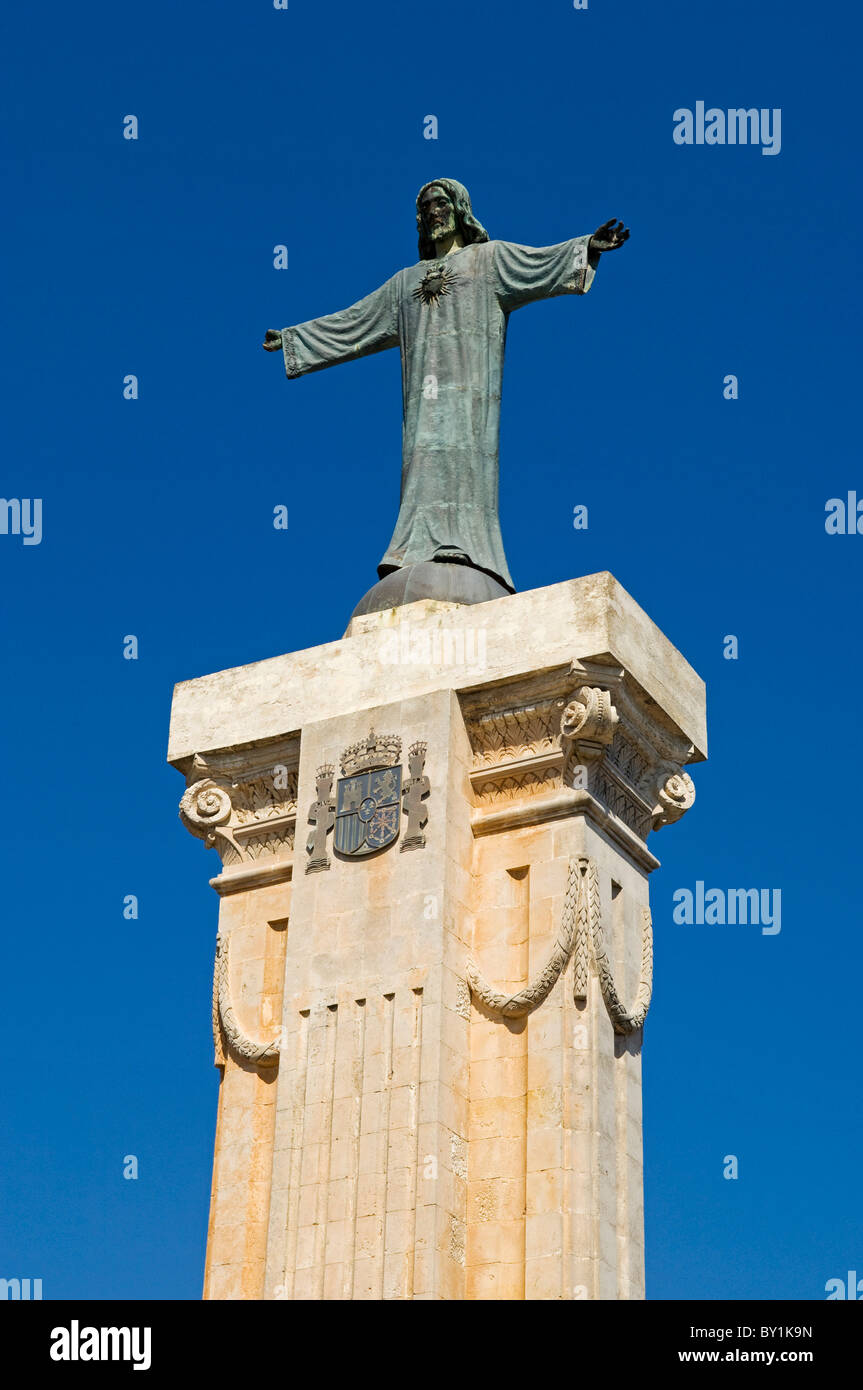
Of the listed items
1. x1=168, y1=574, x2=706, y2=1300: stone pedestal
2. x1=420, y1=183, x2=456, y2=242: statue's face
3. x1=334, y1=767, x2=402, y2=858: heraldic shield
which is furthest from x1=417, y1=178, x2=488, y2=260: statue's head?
x1=334, y1=767, x2=402, y2=858: heraldic shield

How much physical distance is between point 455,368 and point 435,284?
3.53 feet

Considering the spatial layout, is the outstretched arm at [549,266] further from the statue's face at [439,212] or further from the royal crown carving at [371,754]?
the royal crown carving at [371,754]

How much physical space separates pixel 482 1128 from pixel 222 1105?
3.06 m

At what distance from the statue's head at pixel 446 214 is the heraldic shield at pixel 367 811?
6761 mm

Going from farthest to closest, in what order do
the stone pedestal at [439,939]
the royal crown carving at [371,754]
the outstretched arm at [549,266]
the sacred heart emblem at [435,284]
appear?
the sacred heart emblem at [435,284] < the outstretched arm at [549,266] < the royal crown carving at [371,754] < the stone pedestal at [439,939]

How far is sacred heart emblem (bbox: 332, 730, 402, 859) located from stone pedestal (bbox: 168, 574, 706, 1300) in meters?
0.03

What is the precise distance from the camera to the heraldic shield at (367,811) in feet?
69.4

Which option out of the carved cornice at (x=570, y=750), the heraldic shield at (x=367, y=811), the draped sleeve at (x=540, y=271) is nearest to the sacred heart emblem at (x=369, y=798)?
the heraldic shield at (x=367, y=811)

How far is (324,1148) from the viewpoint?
65.6 ft

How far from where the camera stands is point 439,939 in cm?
2025

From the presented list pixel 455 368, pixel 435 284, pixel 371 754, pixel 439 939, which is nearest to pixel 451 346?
pixel 455 368
